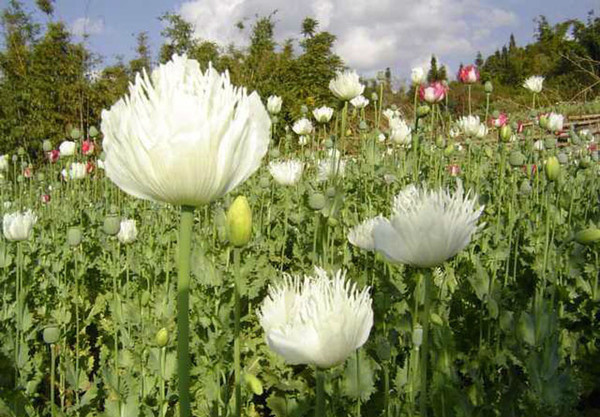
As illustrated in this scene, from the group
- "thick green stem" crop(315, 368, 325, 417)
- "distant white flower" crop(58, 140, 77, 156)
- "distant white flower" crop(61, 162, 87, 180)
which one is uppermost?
"distant white flower" crop(58, 140, 77, 156)

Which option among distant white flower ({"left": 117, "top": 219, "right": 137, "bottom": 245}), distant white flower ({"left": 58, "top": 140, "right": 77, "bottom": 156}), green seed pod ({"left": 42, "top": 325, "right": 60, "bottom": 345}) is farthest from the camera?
distant white flower ({"left": 58, "top": 140, "right": 77, "bottom": 156})

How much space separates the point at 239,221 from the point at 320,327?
0.72ft

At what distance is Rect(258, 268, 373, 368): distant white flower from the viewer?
85 centimetres

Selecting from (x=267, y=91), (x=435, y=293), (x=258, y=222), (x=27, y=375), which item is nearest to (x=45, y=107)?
(x=267, y=91)

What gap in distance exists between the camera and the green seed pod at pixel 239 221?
2.79 ft

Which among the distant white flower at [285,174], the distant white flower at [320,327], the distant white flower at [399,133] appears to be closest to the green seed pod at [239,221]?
the distant white flower at [320,327]

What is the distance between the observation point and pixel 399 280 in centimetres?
213

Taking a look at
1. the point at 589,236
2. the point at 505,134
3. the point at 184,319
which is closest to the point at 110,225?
the point at 184,319

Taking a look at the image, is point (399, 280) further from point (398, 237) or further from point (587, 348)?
point (398, 237)

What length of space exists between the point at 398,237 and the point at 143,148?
1.91ft

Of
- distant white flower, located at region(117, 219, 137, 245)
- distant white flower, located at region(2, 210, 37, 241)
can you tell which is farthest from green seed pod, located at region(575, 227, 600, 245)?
distant white flower, located at region(2, 210, 37, 241)

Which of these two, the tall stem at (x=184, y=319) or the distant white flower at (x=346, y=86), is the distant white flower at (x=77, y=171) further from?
the tall stem at (x=184, y=319)

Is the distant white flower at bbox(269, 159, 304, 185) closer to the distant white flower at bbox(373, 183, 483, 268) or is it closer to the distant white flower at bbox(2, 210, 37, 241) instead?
the distant white flower at bbox(2, 210, 37, 241)

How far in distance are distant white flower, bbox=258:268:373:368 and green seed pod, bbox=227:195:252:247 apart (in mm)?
161
